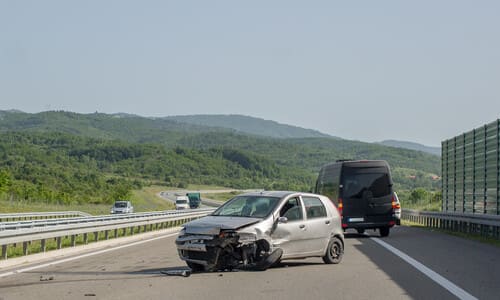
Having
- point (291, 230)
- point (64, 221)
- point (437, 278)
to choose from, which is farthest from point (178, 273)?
point (64, 221)

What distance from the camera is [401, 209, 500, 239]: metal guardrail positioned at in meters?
26.9

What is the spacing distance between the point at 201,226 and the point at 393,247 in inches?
331

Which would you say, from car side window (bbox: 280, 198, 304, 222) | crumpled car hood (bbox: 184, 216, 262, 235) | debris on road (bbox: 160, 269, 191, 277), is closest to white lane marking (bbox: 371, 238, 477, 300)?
car side window (bbox: 280, 198, 304, 222)

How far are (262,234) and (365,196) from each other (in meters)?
12.3

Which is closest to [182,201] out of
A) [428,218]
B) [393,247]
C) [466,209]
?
[428,218]

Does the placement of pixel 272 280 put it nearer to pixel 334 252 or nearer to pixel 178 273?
pixel 178 273

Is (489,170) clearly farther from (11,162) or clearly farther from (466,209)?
(11,162)

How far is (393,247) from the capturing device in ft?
73.0

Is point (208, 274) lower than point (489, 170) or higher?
lower

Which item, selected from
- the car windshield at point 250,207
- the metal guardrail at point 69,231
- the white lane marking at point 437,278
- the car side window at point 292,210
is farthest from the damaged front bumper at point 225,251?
the metal guardrail at point 69,231

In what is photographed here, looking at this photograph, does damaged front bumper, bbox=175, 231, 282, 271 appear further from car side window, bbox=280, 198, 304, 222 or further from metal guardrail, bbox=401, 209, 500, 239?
metal guardrail, bbox=401, 209, 500, 239

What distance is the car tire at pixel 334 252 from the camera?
16.9m

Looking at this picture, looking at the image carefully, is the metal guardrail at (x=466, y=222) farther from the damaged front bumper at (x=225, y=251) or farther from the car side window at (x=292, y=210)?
the damaged front bumper at (x=225, y=251)

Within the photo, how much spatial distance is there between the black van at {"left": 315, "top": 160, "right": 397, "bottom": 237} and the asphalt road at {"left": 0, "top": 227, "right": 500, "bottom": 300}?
693cm
